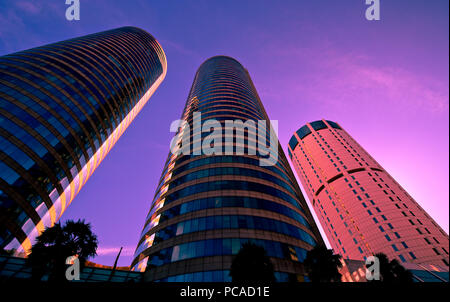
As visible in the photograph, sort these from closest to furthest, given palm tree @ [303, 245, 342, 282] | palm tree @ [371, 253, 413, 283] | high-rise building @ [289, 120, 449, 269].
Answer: palm tree @ [303, 245, 342, 282] < palm tree @ [371, 253, 413, 283] < high-rise building @ [289, 120, 449, 269]

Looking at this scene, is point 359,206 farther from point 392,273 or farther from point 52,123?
point 52,123

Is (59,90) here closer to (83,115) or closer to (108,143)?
(83,115)

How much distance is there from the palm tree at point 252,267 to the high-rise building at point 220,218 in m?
9.65

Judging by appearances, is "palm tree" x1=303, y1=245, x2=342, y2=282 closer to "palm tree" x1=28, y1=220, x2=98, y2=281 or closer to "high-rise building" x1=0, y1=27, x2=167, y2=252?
"palm tree" x1=28, y1=220, x2=98, y2=281

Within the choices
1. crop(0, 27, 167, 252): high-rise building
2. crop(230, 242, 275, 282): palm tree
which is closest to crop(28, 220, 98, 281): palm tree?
crop(230, 242, 275, 282): palm tree

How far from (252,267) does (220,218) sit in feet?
53.4

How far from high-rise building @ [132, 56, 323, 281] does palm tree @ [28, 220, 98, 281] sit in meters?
11.5

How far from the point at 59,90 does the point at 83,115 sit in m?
7.50

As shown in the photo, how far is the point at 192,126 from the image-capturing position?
5878 cm

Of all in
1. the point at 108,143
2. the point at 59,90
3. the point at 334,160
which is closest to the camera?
A: the point at 59,90

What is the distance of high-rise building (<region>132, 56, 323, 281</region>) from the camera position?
30250 mm

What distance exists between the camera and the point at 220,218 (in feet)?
115

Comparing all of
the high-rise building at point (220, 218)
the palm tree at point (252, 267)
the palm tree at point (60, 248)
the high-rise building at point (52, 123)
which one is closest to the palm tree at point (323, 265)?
the high-rise building at point (220, 218)
